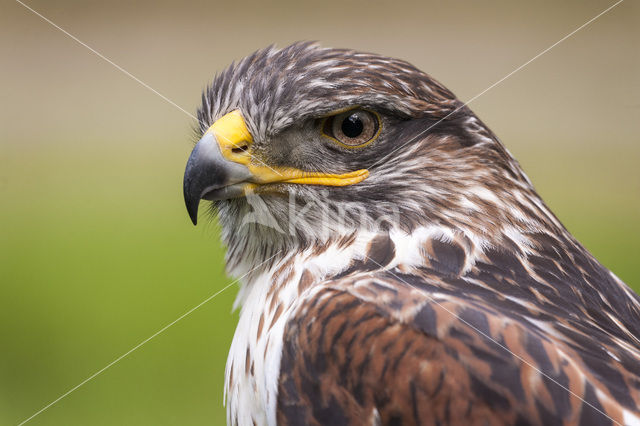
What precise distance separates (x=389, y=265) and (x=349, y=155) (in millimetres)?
295

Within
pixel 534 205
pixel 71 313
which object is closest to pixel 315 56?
pixel 534 205

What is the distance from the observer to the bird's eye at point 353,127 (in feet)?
5.30

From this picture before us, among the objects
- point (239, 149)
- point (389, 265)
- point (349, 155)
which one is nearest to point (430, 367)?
point (389, 265)

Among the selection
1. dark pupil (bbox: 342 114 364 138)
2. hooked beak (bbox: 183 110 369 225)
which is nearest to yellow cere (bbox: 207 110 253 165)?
hooked beak (bbox: 183 110 369 225)

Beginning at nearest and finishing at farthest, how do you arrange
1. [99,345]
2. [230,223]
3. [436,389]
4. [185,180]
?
1. [436,389]
2. [185,180]
3. [230,223]
4. [99,345]

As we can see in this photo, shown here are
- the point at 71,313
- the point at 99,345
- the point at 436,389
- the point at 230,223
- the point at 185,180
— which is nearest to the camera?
the point at 436,389

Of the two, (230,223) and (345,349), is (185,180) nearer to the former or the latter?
(230,223)

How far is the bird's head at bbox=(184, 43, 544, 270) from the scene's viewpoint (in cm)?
160

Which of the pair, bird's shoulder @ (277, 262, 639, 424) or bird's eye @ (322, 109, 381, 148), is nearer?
bird's shoulder @ (277, 262, 639, 424)

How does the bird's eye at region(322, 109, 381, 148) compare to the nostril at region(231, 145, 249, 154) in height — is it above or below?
below

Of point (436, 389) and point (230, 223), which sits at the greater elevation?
point (230, 223)

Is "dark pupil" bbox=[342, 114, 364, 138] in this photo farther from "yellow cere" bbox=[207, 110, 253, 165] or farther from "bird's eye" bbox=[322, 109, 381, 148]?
"yellow cere" bbox=[207, 110, 253, 165]

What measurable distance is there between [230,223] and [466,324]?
2.51 feet

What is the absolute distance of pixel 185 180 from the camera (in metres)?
1.60
